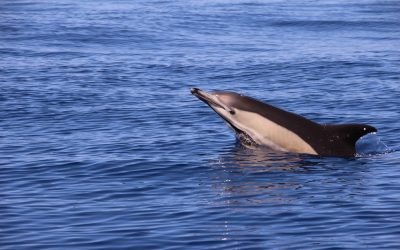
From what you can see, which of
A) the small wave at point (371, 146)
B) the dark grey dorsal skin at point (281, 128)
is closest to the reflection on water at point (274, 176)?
the dark grey dorsal skin at point (281, 128)

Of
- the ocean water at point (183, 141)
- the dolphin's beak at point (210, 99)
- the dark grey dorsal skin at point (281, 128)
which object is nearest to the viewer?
the ocean water at point (183, 141)

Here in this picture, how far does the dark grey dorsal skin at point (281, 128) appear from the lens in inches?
779

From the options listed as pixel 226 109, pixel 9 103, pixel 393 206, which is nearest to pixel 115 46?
pixel 9 103

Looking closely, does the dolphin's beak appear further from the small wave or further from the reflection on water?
the small wave

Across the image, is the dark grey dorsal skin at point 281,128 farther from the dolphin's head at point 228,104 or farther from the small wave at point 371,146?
the small wave at point 371,146

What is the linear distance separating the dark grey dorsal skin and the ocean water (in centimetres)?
36

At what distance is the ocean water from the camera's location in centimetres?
1500

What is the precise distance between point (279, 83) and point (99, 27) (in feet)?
59.3

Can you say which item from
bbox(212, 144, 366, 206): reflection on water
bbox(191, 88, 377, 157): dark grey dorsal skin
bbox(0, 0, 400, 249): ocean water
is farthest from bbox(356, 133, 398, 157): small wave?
bbox(212, 144, 366, 206): reflection on water

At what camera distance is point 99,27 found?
46.7m

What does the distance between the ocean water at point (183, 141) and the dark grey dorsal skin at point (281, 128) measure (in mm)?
360

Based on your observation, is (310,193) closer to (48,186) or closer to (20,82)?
(48,186)

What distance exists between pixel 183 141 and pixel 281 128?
2514 millimetres

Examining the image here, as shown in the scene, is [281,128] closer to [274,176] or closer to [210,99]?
[210,99]
